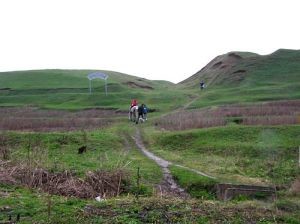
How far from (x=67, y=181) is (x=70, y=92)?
67.3 meters

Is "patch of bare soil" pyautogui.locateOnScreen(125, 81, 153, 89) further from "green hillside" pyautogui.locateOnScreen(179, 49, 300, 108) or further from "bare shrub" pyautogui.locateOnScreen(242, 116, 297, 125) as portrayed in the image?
"bare shrub" pyautogui.locateOnScreen(242, 116, 297, 125)

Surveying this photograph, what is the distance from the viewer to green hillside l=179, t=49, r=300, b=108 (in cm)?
5938

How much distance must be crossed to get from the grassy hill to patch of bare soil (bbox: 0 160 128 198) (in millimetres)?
37560

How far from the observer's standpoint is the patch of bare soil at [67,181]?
16.0m

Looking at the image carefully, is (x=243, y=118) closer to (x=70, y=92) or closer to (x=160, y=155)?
(x=160, y=155)

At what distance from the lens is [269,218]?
12.9 meters

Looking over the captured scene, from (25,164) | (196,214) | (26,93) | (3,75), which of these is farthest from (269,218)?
(3,75)

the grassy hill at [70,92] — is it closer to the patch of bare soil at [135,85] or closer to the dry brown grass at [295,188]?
the patch of bare soil at [135,85]

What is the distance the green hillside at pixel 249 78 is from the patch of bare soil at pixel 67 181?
125 ft

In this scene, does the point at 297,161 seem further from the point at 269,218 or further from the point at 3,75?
the point at 3,75

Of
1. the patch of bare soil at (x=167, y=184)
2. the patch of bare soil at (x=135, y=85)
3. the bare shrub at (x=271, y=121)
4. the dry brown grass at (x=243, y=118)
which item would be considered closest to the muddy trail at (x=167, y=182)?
the patch of bare soil at (x=167, y=184)

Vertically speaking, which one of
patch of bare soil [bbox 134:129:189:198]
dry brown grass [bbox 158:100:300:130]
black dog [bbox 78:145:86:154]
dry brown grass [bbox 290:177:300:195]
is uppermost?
dry brown grass [bbox 158:100:300:130]

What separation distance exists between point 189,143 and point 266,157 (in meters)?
5.81

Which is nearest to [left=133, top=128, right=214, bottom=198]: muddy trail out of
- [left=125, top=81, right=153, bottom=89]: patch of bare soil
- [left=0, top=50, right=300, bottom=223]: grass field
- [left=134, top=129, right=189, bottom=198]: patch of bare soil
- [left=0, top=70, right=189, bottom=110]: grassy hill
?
[left=134, top=129, right=189, bottom=198]: patch of bare soil
